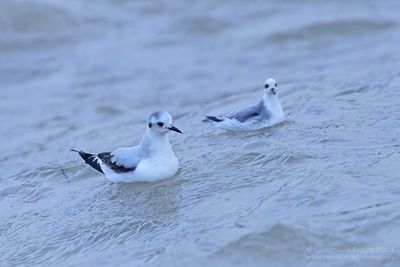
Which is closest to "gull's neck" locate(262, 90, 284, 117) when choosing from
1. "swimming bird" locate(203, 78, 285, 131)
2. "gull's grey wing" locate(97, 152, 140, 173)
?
"swimming bird" locate(203, 78, 285, 131)

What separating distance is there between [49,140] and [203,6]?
846 cm

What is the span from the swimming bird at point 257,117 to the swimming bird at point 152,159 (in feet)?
5.24

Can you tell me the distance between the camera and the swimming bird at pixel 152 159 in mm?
8242

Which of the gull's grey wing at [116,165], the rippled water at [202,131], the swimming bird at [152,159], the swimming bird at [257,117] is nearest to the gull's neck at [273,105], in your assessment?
the swimming bird at [257,117]

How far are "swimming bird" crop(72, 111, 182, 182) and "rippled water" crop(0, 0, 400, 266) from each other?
11 centimetres

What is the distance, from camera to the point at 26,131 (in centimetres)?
1395

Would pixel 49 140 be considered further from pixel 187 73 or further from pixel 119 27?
pixel 119 27

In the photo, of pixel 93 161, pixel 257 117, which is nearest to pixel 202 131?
pixel 257 117

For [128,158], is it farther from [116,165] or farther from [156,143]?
[156,143]

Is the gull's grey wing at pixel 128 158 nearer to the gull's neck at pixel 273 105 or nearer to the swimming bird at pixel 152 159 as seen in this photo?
the swimming bird at pixel 152 159

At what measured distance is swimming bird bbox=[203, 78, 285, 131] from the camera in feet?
32.0

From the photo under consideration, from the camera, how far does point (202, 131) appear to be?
1046 cm

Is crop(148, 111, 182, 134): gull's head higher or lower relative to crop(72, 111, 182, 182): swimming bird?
higher

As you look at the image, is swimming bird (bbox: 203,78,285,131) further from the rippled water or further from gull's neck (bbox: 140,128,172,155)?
gull's neck (bbox: 140,128,172,155)
